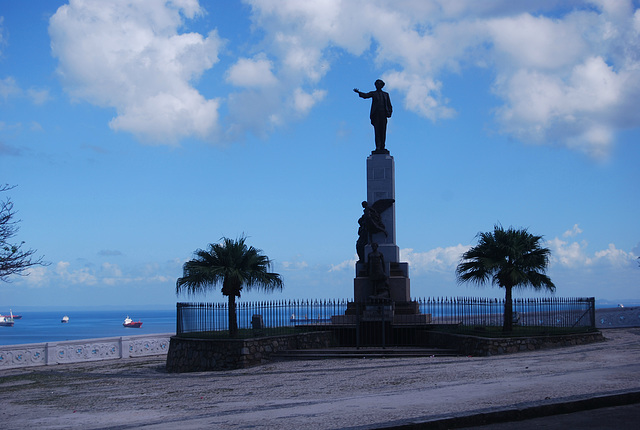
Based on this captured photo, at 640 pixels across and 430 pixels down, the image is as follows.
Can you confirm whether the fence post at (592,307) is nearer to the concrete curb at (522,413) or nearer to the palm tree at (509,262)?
the palm tree at (509,262)

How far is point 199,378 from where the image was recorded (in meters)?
18.2

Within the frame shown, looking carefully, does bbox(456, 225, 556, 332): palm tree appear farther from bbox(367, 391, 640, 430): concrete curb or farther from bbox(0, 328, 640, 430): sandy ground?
bbox(367, 391, 640, 430): concrete curb

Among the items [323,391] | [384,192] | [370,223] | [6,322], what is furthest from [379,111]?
[6,322]

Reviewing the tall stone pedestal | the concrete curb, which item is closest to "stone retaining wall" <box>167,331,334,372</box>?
the tall stone pedestal

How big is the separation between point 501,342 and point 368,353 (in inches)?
162

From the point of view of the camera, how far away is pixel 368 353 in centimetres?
2136

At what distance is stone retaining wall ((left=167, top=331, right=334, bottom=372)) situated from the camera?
20531 millimetres

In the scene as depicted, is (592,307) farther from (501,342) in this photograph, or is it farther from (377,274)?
(377,274)

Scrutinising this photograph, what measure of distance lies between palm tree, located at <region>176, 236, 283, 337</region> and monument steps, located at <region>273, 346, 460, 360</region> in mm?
2161

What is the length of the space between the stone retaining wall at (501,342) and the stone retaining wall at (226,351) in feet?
15.5

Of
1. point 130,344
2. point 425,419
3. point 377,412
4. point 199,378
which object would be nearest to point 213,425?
point 377,412

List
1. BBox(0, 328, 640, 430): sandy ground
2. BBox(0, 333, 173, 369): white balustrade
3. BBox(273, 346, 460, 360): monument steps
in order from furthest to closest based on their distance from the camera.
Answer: BBox(0, 333, 173, 369): white balustrade → BBox(273, 346, 460, 360): monument steps → BBox(0, 328, 640, 430): sandy ground

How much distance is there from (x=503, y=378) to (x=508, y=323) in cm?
936

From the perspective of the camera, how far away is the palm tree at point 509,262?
21.9 m
